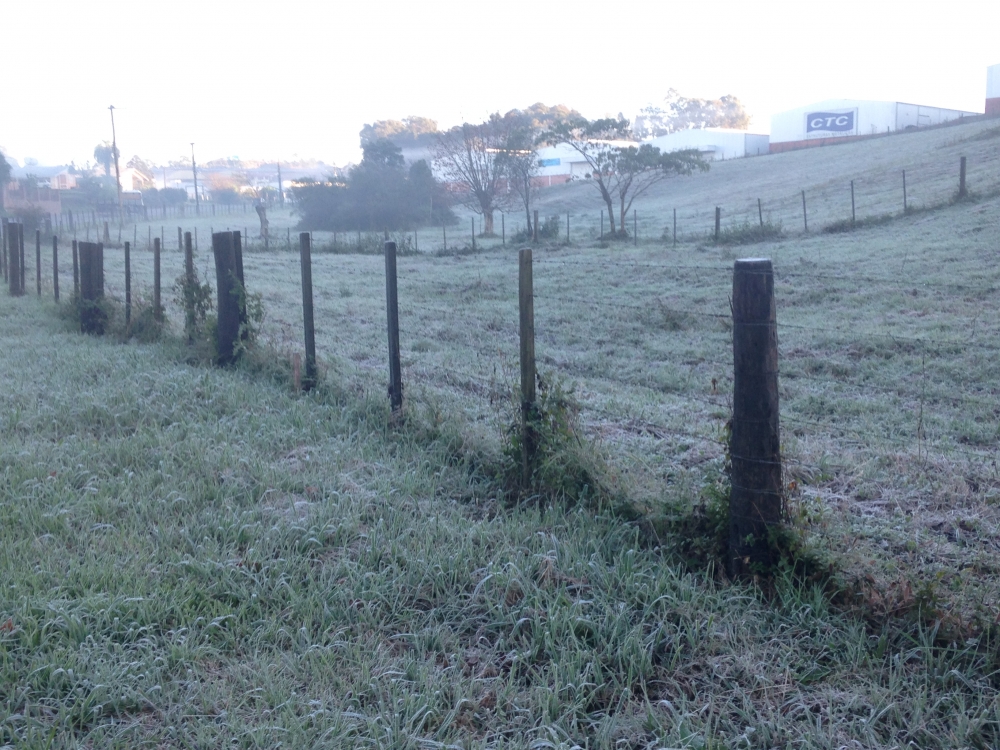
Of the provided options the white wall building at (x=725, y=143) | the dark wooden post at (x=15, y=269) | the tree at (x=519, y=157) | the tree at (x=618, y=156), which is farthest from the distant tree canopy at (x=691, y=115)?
the dark wooden post at (x=15, y=269)

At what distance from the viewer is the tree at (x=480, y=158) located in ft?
147

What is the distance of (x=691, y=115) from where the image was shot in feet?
378

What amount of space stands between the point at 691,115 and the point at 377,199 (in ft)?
247

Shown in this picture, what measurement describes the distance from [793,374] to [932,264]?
290 inches

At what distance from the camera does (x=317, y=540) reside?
4492 millimetres

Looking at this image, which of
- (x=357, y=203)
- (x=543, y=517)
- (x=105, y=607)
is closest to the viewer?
(x=105, y=607)

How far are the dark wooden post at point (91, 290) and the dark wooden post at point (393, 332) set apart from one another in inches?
256

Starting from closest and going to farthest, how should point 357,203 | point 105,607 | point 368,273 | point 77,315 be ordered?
1. point 105,607
2. point 77,315
3. point 368,273
4. point 357,203

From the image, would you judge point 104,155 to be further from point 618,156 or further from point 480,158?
point 618,156

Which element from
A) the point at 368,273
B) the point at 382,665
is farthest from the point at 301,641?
the point at 368,273

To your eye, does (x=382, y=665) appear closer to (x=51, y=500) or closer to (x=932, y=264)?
(x=51, y=500)

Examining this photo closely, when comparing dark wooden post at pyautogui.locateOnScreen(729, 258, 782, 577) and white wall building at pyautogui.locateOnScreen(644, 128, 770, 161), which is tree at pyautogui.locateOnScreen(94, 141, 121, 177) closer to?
white wall building at pyautogui.locateOnScreen(644, 128, 770, 161)

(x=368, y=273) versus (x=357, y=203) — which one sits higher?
(x=357, y=203)

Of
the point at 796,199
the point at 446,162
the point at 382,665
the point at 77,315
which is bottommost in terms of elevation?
the point at 382,665
